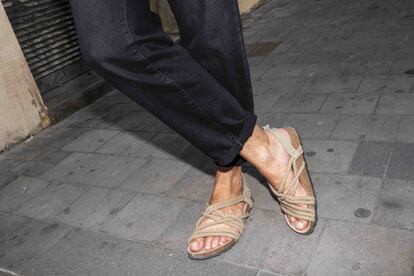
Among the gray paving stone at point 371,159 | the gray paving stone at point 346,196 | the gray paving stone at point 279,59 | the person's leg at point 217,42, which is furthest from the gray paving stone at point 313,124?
the gray paving stone at point 279,59

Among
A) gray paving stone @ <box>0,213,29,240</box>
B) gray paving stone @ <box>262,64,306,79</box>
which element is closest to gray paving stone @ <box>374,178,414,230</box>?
gray paving stone @ <box>262,64,306,79</box>

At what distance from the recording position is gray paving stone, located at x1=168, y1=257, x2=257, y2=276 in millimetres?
1788

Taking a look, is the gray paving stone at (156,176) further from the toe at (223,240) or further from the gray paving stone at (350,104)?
the gray paving stone at (350,104)

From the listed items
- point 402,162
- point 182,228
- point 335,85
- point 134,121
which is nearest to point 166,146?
point 134,121

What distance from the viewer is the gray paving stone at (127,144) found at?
316 centimetres

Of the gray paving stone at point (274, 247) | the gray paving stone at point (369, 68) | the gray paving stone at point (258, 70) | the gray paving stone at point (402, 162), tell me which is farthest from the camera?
the gray paving stone at point (258, 70)

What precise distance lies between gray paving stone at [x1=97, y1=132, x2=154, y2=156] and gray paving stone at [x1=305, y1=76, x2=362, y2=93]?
1.38 metres

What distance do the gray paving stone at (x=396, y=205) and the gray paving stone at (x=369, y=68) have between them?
5.21ft

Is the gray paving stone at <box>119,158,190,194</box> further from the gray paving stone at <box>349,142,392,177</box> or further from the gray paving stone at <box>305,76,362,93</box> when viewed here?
the gray paving stone at <box>305,76,362,93</box>

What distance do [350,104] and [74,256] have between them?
208 centimetres

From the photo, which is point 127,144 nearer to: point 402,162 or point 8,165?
point 8,165

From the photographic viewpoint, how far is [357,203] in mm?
2023

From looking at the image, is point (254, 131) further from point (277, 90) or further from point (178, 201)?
point (277, 90)

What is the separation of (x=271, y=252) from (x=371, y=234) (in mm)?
431
